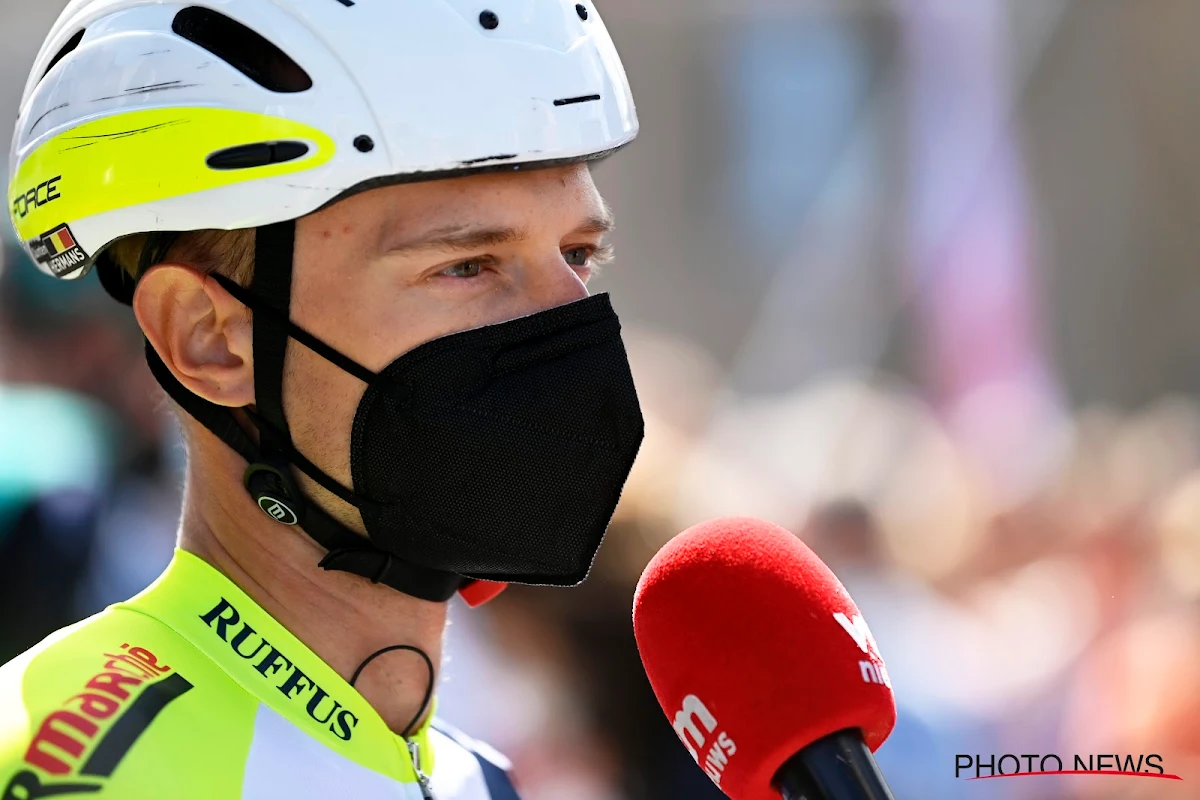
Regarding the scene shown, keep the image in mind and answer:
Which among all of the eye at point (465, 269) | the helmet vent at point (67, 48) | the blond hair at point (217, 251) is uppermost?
the helmet vent at point (67, 48)

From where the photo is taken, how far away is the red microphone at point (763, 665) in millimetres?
1677

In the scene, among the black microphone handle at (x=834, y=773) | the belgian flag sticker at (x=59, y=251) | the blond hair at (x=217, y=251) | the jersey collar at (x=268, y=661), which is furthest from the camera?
the belgian flag sticker at (x=59, y=251)

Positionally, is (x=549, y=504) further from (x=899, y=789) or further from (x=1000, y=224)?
(x=1000, y=224)

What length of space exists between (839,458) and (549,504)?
124 inches

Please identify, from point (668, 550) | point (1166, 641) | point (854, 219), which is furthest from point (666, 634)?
point (854, 219)

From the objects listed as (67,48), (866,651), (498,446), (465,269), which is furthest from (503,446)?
(67,48)

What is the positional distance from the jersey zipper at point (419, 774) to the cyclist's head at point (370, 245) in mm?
277

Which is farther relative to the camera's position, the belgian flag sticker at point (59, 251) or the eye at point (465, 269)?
the belgian flag sticker at point (59, 251)

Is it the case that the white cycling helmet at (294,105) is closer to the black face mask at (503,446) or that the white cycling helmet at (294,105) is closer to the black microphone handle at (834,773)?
the black face mask at (503,446)

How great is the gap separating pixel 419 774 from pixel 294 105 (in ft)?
3.66

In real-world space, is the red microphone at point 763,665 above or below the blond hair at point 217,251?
below

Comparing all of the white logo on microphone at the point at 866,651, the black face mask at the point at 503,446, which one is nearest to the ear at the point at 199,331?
the black face mask at the point at 503,446

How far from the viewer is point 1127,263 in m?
6.21

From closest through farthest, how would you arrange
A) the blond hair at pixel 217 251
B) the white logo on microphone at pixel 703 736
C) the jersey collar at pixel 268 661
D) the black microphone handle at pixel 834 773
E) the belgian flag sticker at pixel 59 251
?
the black microphone handle at pixel 834 773, the white logo on microphone at pixel 703 736, the jersey collar at pixel 268 661, the blond hair at pixel 217 251, the belgian flag sticker at pixel 59 251
